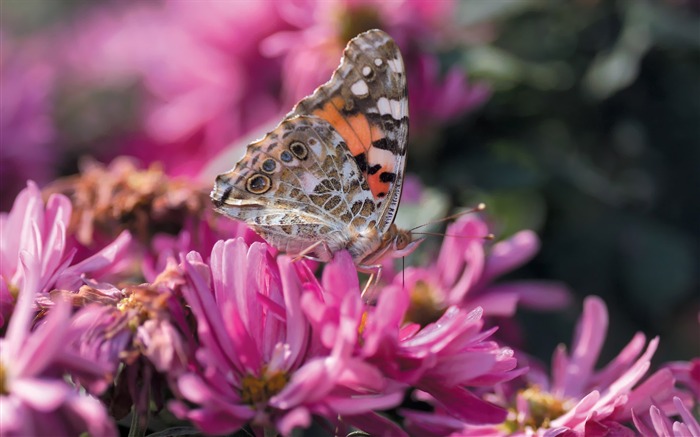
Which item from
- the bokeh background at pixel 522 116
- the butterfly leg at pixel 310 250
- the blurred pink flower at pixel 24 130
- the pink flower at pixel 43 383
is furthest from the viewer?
the blurred pink flower at pixel 24 130

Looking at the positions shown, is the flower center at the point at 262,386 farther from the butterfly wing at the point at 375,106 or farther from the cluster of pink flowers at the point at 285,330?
the butterfly wing at the point at 375,106

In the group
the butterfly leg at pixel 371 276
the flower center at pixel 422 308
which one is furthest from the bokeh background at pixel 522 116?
the butterfly leg at pixel 371 276

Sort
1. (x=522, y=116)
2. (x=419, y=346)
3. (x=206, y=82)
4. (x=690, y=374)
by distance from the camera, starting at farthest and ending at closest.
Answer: (x=206, y=82)
(x=522, y=116)
(x=690, y=374)
(x=419, y=346)

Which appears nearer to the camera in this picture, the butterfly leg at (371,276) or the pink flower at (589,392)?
the pink flower at (589,392)

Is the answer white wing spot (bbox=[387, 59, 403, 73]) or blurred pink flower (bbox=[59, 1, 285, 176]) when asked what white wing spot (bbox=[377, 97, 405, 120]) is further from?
blurred pink flower (bbox=[59, 1, 285, 176])

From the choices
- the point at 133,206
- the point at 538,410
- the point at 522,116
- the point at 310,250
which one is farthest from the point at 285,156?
the point at 522,116

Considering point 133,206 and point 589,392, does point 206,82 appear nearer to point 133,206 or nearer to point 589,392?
point 133,206
